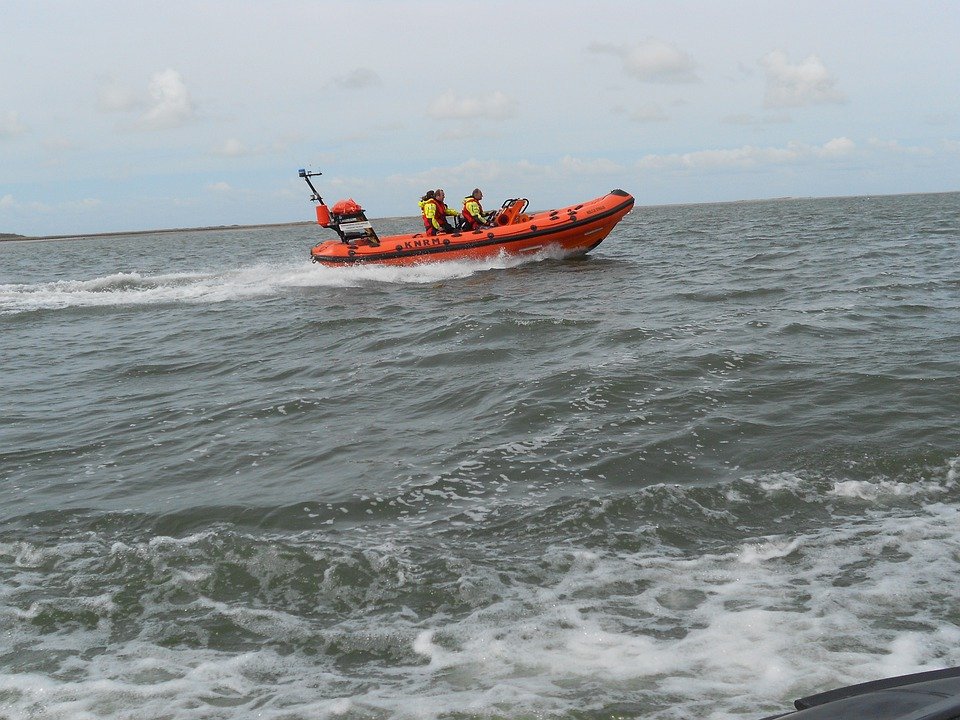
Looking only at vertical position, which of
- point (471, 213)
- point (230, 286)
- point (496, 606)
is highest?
point (471, 213)

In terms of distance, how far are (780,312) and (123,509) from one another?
8.01 meters

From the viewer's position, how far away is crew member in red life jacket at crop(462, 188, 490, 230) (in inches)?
660

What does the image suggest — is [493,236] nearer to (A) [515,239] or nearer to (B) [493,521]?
(A) [515,239]

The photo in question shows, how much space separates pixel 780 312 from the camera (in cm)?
1007

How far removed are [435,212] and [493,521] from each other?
13.3 metres

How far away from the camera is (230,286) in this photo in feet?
58.9

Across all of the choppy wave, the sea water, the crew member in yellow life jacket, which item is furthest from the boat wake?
the choppy wave

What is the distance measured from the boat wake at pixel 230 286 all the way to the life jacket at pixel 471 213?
0.86m

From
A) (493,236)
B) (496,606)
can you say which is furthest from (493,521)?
(493,236)

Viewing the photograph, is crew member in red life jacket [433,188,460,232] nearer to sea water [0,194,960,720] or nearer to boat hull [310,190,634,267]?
boat hull [310,190,634,267]

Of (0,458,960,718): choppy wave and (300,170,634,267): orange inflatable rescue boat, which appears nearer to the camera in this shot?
(0,458,960,718): choppy wave

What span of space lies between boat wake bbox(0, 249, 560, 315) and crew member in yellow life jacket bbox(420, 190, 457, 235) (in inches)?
33.5

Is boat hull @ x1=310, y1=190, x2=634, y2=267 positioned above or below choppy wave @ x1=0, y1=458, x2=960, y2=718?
above

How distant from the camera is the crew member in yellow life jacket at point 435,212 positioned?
17016mm
